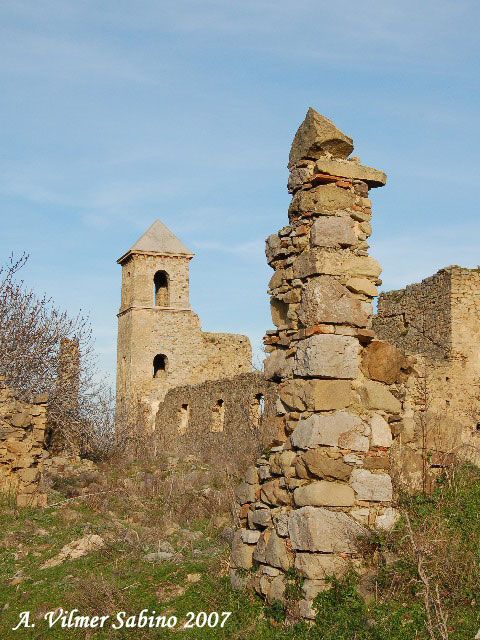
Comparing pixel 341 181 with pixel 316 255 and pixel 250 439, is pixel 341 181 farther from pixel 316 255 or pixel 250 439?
pixel 250 439

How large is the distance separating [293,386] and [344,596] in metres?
1.88

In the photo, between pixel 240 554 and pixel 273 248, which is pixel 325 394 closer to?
pixel 273 248

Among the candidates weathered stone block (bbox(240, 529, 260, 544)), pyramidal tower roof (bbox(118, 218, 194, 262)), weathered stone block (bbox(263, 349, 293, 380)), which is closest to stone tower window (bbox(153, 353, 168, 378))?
pyramidal tower roof (bbox(118, 218, 194, 262))

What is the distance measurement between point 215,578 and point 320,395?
89.1 inches

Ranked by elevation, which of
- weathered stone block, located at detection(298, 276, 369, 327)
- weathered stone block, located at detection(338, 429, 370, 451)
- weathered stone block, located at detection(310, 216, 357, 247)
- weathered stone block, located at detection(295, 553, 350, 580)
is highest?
weathered stone block, located at detection(310, 216, 357, 247)

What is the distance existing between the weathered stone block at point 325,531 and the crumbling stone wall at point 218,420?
30.5 feet

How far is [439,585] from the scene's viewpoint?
588cm

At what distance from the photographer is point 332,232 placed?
7.16m

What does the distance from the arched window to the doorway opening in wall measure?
30.2 ft

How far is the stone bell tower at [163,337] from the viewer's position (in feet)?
98.7

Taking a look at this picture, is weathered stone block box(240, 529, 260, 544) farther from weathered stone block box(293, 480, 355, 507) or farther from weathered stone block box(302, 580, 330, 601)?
weathered stone block box(302, 580, 330, 601)

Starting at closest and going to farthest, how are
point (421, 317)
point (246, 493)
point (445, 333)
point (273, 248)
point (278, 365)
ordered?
point (278, 365)
point (246, 493)
point (273, 248)
point (445, 333)
point (421, 317)

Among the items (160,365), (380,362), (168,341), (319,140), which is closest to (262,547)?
(380,362)

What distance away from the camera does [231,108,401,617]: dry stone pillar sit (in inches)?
257
